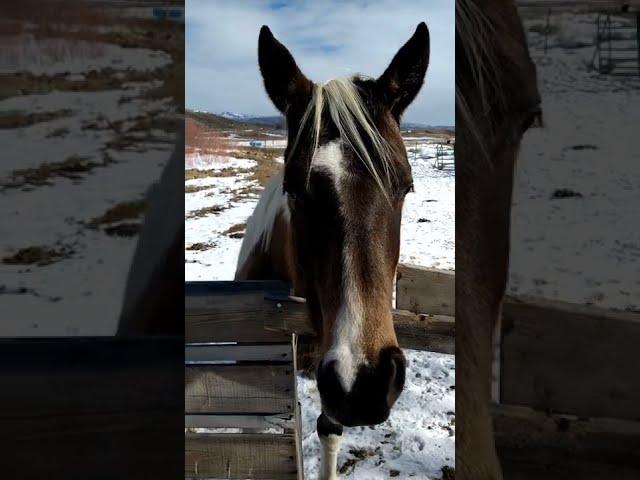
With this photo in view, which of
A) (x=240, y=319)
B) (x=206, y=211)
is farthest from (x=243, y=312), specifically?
(x=206, y=211)

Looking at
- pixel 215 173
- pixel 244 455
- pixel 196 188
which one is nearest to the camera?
pixel 244 455

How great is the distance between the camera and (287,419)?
1738 millimetres

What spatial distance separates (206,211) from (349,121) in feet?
17.4

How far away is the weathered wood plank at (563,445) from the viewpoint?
29.8 inches

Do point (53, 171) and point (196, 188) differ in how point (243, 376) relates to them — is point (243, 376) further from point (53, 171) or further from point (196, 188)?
point (196, 188)

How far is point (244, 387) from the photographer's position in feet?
5.67

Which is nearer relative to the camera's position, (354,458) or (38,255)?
(38,255)

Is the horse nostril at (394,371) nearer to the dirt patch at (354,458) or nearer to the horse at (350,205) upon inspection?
the horse at (350,205)

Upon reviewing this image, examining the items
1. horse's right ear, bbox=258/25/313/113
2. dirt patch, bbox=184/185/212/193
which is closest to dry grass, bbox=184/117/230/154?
horse's right ear, bbox=258/25/313/113

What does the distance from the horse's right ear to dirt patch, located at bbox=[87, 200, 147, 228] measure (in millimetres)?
631

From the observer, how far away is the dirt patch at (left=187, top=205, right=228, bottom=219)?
600cm

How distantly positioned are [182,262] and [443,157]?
790 cm

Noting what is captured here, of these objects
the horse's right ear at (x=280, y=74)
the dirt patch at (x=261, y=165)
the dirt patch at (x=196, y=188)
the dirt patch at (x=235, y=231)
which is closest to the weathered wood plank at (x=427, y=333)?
the horse's right ear at (x=280, y=74)

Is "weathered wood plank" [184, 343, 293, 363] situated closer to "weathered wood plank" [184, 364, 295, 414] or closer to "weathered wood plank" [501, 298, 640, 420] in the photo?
"weathered wood plank" [184, 364, 295, 414]
